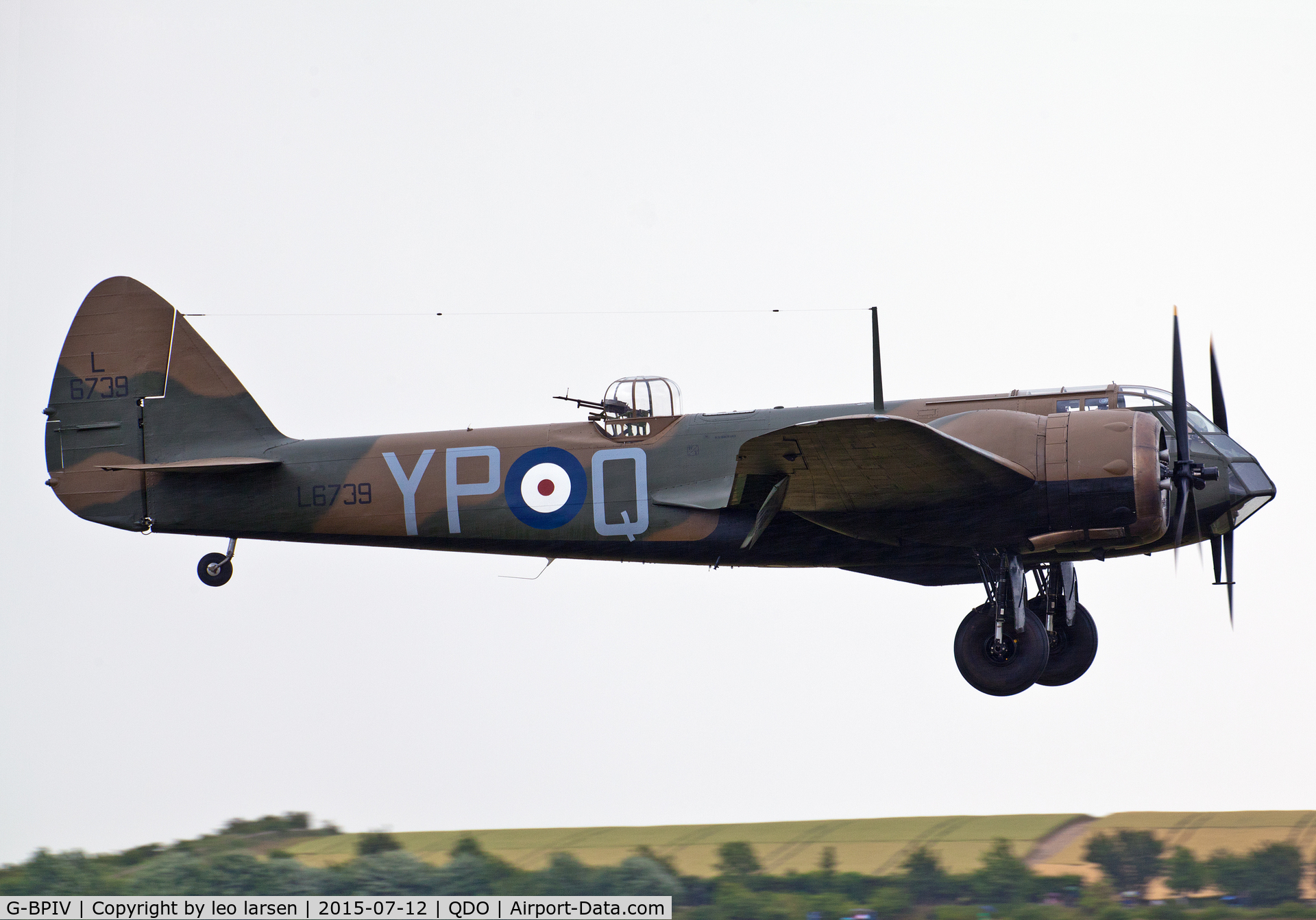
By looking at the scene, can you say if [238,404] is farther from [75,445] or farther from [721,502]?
[721,502]

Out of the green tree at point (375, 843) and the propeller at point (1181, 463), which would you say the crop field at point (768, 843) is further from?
the propeller at point (1181, 463)

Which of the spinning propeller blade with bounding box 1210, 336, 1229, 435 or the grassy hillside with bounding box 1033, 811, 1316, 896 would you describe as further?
the grassy hillside with bounding box 1033, 811, 1316, 896

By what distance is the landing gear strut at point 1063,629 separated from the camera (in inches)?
537

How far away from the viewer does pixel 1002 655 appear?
12.5 m

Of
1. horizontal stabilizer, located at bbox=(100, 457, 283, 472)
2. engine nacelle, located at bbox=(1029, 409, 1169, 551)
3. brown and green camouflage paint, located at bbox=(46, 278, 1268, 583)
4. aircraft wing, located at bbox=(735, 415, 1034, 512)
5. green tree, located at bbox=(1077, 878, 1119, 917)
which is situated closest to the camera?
aircraft wing, located at bbox=(735, 415, 1034, 512)

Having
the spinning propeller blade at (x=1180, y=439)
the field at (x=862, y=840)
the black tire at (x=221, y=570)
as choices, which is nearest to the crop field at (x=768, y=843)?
the field at (x=862, y=840)

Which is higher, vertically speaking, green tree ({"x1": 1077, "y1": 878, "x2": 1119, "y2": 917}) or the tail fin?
the tail fin

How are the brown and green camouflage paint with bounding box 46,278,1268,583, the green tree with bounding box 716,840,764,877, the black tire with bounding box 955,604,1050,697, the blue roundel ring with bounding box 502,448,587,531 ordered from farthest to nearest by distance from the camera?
the green tree with bounding box 716,840,764,877
the blue roundel ring with bounding box 502,448,587,531
the black tire with bounding box 955,604,1050,697
the brown and green camouflage paint with bounding box 46,278,1268,583

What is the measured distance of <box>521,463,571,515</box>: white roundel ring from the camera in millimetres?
13422

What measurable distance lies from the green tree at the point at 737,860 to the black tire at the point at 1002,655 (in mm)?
→ 7429

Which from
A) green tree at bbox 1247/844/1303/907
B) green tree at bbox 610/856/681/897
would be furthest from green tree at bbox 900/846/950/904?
green tree at bbox 1247/844/1303/907

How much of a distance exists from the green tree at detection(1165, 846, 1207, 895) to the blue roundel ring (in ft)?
35.5

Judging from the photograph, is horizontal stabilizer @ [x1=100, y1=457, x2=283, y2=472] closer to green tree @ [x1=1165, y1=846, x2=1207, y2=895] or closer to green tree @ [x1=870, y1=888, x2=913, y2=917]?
green tree @ [x1=870, y1=888, x2=913, y2=917]

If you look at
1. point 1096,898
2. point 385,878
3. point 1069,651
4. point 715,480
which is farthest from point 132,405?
point 1096,898
